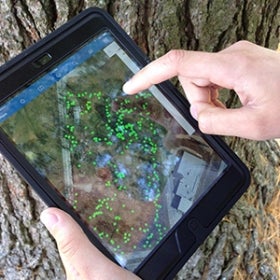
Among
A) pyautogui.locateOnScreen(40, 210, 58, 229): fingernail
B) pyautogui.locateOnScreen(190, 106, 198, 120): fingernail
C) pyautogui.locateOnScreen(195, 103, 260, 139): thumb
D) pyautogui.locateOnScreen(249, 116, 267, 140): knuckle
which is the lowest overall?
pyautogui.locateOnScreen(249, 116, 267, 140): knuckle

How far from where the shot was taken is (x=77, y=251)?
1044 mm

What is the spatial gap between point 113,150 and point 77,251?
0.26 metres

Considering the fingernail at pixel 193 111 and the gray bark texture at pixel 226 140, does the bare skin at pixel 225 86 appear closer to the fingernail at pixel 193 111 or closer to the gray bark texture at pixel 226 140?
the fingernail at pixel 193 111

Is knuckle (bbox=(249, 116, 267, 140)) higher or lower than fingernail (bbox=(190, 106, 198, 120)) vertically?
lower

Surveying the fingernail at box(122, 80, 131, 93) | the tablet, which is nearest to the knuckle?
the tablet

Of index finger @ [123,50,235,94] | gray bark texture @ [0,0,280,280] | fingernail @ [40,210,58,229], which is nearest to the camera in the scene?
fingernail @ [40,210,58,229]

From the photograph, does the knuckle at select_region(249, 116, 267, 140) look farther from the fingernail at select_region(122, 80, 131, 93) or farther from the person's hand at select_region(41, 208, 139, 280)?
the person's hand at select_region(41, 208, 139, 280)

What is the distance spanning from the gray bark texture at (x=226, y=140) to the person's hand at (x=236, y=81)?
233mm

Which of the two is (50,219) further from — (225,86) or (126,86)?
(225,86)

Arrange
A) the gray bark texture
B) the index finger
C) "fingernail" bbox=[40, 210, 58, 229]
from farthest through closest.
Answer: the gray bark texture
the index finger
"fingernail" bbox=[40, 210, 58, 229]

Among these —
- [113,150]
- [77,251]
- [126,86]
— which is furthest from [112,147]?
[77,251]

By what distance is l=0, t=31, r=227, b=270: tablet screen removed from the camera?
43.8 inches

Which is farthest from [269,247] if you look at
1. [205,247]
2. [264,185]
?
[205,247]

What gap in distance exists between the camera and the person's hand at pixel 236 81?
Result: 3.67ft
